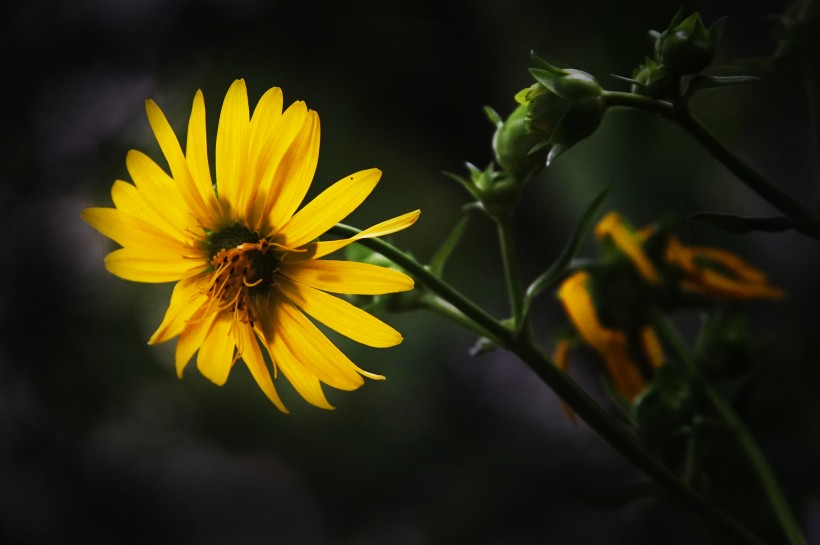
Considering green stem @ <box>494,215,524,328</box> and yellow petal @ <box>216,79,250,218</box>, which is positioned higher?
yellow petal @ <box>216,79,250,218</box>

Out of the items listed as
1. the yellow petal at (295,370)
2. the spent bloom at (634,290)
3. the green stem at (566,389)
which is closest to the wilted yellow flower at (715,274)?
the spent bloom at (634,290)

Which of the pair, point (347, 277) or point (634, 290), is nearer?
point (347, 277)

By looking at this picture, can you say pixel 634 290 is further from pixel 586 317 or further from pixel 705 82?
pixel 705 82

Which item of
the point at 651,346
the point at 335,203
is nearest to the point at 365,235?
the point at 335,203

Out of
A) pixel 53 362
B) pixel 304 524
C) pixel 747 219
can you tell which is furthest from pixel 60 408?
pixel 747 219

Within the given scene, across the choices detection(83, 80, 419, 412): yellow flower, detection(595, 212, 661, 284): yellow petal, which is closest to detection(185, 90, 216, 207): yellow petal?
detection(83, 80, 419, 412): yellow flower

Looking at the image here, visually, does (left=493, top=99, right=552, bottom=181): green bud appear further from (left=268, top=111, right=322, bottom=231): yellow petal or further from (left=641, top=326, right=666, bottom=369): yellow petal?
(left=641, top=326, right=666, bottom=369): yellow petal

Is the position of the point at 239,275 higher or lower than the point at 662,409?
higher
